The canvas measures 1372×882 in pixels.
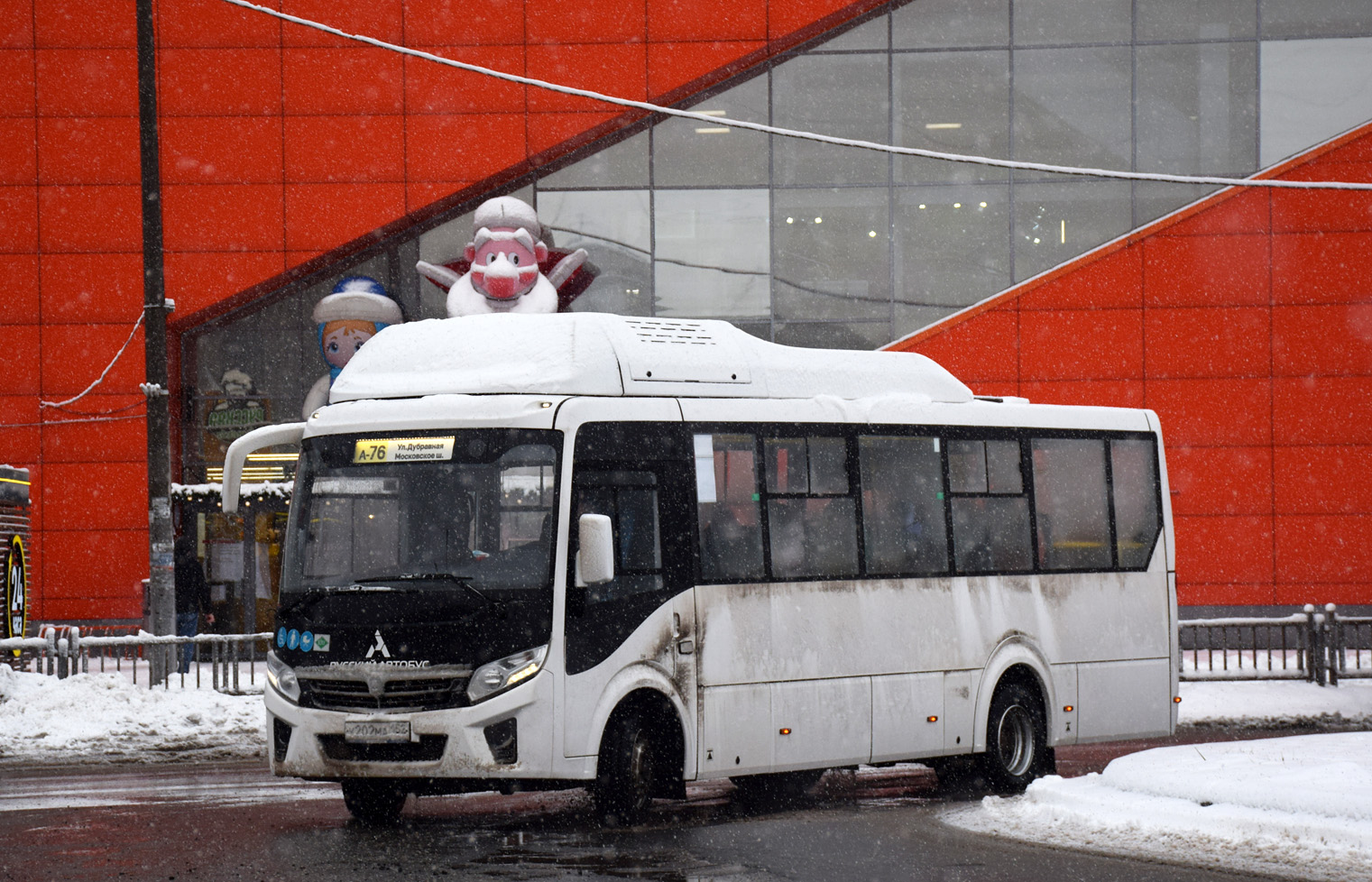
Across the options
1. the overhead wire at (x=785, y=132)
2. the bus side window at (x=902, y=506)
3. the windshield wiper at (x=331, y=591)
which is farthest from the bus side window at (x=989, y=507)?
the overhead wire at (x=785, y=132)

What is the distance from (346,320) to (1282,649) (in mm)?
15928

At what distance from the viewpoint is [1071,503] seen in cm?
1490

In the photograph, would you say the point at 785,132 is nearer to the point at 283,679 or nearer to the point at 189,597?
the point at 189,597

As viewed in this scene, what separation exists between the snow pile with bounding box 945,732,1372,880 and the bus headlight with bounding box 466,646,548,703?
10.1 feet

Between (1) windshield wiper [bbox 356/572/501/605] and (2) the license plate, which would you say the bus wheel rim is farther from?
(2) the license plate

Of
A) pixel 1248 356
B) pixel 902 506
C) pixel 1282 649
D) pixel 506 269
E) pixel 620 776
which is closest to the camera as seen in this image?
pixel 620 776

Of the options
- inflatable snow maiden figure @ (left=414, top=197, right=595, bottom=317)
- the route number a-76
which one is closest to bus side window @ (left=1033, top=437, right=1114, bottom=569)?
the route number a-76

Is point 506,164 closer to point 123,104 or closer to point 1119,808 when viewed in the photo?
point 123,104

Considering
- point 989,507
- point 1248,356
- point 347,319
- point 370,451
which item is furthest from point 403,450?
point 1248,356

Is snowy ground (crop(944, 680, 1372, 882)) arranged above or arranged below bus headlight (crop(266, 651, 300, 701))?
below

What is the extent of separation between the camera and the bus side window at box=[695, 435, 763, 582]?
1223cm

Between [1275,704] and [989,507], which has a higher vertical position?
[989,507]

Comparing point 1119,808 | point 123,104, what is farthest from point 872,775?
point 123,104

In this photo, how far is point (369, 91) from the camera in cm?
3241
